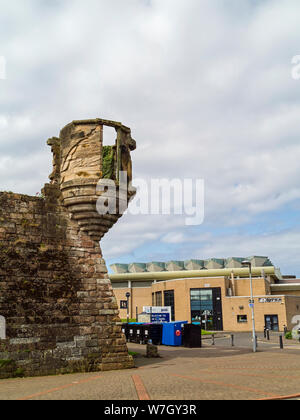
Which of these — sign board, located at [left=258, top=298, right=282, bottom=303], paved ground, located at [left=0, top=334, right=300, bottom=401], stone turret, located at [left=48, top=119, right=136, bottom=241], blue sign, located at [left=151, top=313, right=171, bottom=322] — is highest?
stone turret, located at [left=48, top=119, right=136, bottom=241]

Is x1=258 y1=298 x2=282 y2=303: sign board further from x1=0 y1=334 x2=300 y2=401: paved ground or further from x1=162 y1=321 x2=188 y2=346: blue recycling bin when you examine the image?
x1=0 y1=334 x2=300 y2=401: paved ground

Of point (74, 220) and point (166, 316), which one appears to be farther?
point (166, 316)

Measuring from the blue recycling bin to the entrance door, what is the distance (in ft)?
92.4

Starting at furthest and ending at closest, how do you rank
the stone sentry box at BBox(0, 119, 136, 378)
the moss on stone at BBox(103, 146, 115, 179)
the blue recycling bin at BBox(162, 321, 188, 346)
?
1. the blue recycling bin at BBox(162, 321, 188, 346)
2. the moss on stone at BBox(103, 146, 115, 179)
3. the stone sentry box at BBox(0, 119, 136, 378)

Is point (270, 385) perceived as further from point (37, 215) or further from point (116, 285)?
point (116, 285)

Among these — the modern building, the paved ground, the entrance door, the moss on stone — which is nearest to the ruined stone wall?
the paved ground

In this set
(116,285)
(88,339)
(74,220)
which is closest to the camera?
→ (88,339)

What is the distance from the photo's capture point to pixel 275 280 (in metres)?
78.6

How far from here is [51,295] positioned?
13930 millimetres

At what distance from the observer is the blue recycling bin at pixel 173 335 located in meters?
28.7

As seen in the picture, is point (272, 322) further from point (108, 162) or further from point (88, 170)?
point (88, 170)

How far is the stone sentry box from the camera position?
516 inches
